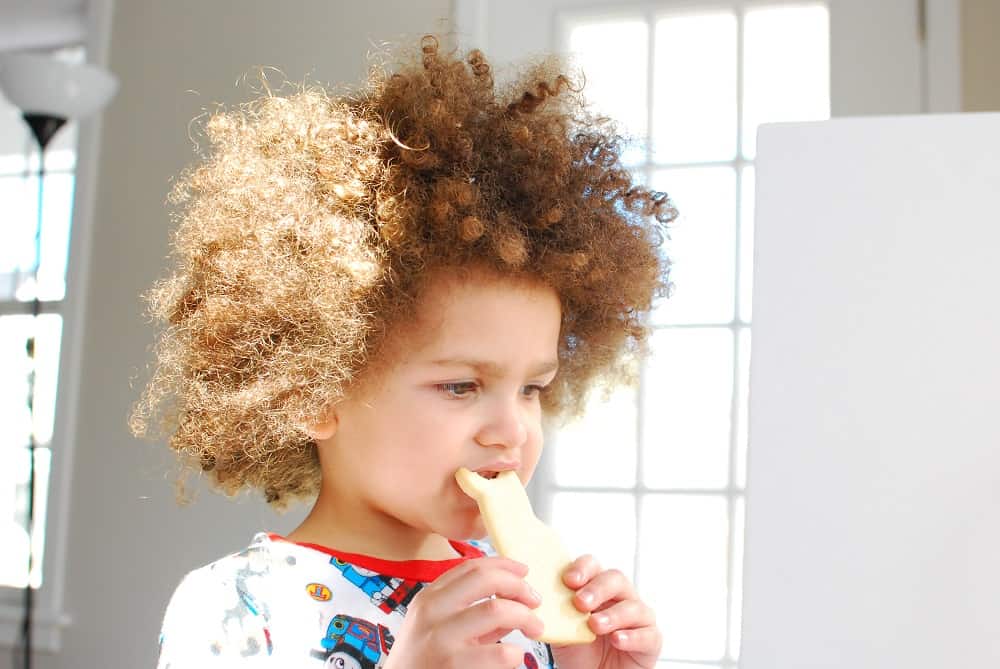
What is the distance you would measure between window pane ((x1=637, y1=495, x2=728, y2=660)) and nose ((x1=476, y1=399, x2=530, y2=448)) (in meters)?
1.28

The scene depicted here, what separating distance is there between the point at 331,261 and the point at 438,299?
10 centimetres

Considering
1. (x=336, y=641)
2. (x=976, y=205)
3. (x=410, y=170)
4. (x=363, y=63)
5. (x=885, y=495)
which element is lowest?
(x=336, y=641)

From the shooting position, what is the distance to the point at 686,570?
2.06 m

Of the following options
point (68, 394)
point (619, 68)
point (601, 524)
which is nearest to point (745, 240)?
point (619, 68)

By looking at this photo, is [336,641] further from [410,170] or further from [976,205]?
[976,205]

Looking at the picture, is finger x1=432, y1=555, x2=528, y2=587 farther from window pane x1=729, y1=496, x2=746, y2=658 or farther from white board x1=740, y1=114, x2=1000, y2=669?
window pane x1=729, y1=496, x2=746, y2=658

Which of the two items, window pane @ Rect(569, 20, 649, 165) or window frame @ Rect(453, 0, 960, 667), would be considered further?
window pane @ Rect(569, 20, 649, 165)

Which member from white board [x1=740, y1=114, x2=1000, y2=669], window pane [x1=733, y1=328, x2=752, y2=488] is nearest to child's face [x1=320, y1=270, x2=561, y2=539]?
white board [x1=740, y1=114, x2=1000, y2=669]

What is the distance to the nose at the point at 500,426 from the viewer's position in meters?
0.87

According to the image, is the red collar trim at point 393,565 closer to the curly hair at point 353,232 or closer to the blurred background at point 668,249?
the curly hair at point 353,232

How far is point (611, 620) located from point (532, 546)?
0.09m

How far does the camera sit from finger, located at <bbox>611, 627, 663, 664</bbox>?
85 cm

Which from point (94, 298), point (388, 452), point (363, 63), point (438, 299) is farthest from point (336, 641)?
point (94, 298)

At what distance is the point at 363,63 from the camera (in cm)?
228
